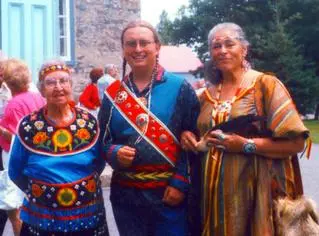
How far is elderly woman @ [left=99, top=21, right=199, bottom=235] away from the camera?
156 inches

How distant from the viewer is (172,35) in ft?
112

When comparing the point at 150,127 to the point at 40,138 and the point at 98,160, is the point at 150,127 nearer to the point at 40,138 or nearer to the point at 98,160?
the point at 98,160

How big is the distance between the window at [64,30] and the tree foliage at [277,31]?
11600 millimetres

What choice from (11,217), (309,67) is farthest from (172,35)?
(11,217)

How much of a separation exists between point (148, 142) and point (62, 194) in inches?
21.7

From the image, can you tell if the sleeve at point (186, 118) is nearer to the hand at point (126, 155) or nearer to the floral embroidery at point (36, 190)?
the hand at point (126, 155)

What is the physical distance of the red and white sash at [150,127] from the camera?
398 centimetres

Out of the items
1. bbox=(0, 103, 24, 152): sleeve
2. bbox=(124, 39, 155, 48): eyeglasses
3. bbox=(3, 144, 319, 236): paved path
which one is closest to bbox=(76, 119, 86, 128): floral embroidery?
bbox=(124, 39, 155, 48): eyeglasses

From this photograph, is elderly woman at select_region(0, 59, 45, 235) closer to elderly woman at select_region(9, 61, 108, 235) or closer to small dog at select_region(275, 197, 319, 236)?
elderly woman at select_region(9, 61, 108, 235)

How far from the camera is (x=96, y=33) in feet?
47.9

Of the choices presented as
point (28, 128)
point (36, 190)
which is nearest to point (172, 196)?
point (36, 190)

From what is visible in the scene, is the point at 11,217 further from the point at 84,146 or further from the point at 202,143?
the point at 202,143

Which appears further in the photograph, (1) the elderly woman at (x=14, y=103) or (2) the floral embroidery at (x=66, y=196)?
(1) the elderly woman at (x=14, y=103)

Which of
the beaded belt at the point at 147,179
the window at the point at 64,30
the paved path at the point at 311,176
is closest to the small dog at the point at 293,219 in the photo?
the beaded belt at the point at 147,179
